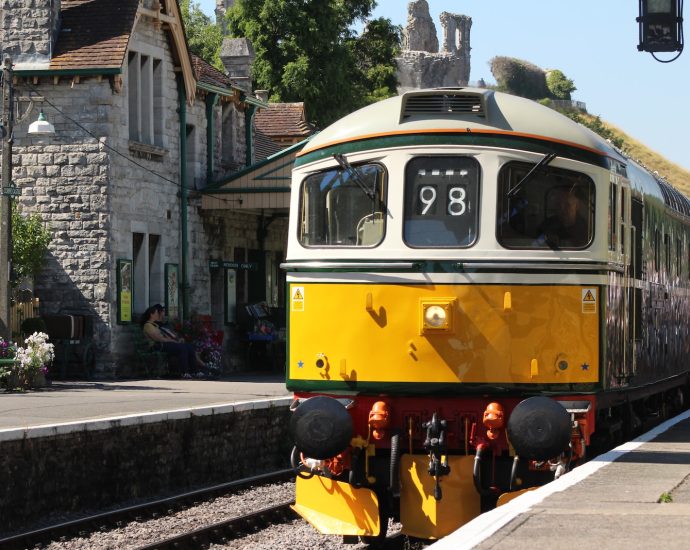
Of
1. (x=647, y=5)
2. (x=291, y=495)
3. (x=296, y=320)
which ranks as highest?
(x=647, y=5)

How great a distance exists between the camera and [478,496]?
36.7 feet

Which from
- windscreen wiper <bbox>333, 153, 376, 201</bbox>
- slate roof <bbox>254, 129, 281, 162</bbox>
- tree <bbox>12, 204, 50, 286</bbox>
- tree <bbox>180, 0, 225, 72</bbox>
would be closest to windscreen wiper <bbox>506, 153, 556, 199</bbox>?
windscreen wiper <bbox>333, 153, 376, 201</bbox>

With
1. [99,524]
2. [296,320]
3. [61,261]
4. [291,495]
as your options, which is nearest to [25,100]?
[61,261]

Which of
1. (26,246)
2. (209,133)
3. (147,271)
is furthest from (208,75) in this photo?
(26,246)

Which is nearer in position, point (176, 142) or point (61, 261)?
point (61, 261)

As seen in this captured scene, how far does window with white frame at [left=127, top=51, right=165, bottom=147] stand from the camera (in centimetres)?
2845

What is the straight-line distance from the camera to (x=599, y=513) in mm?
8781

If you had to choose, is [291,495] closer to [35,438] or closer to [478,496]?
[35,438]

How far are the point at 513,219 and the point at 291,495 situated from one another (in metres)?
6.20

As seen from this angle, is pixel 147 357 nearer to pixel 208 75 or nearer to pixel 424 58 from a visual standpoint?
pixel 208 75

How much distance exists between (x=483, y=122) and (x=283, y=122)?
98.5ft

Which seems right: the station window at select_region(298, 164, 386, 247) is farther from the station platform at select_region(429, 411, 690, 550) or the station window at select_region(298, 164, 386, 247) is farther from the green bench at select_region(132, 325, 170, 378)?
the green bench at select_region(132, 325, 170, 378)

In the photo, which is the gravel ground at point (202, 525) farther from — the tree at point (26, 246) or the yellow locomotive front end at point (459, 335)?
the tree at point (26, 246)

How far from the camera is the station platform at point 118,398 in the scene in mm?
17141
